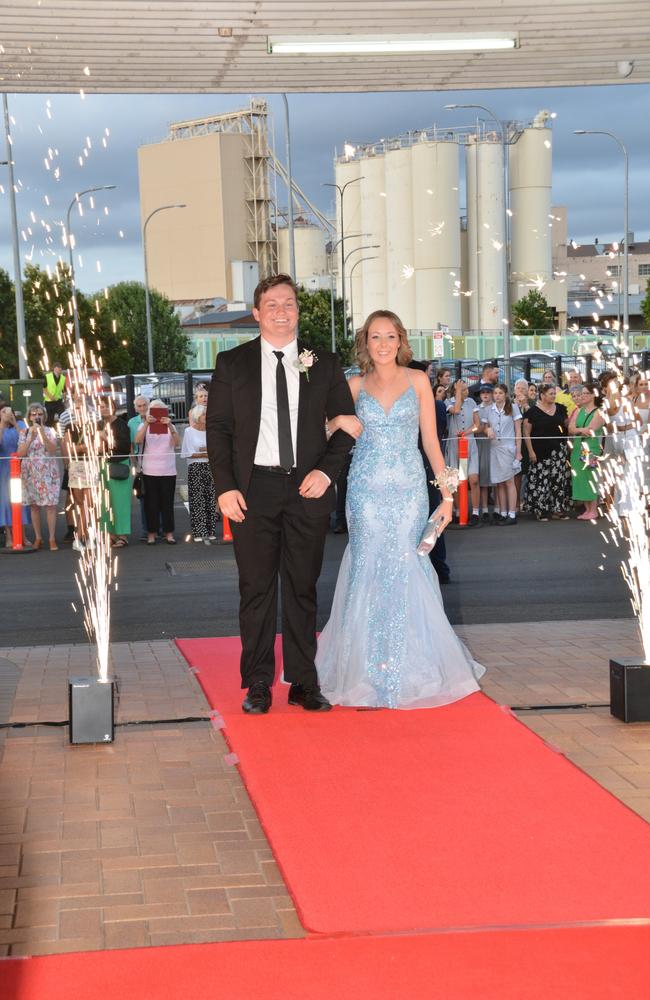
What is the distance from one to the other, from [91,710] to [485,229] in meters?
83.2

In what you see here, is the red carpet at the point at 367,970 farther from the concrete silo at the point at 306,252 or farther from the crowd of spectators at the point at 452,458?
the concrete silo at the point at 306,252

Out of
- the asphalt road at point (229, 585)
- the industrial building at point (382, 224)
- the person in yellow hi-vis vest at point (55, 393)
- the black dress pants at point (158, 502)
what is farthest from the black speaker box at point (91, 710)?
the industrial building at point (382, 224)

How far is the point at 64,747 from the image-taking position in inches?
249

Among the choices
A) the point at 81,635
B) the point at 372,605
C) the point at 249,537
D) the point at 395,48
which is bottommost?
the point at 81,635

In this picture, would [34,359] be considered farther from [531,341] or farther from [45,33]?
[45,33]

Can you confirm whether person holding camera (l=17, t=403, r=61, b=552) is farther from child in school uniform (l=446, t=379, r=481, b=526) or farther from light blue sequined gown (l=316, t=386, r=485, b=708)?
light blue sequined gown (l=316, t=386, r=485, b=708)

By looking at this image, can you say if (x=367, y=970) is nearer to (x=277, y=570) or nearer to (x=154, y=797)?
(x=154, y=797)

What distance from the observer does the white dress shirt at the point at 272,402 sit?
6598 mm

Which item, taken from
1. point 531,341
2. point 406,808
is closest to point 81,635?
point 406,808

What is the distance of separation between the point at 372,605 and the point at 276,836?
229 centimetres

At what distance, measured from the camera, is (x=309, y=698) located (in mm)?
6816

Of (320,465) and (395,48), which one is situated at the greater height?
(395,48)

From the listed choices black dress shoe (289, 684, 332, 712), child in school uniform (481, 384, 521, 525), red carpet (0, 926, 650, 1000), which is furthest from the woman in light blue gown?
child in school uniform (481, 384, 521, 525)

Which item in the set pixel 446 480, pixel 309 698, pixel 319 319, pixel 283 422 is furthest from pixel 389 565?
pixel 319 319
